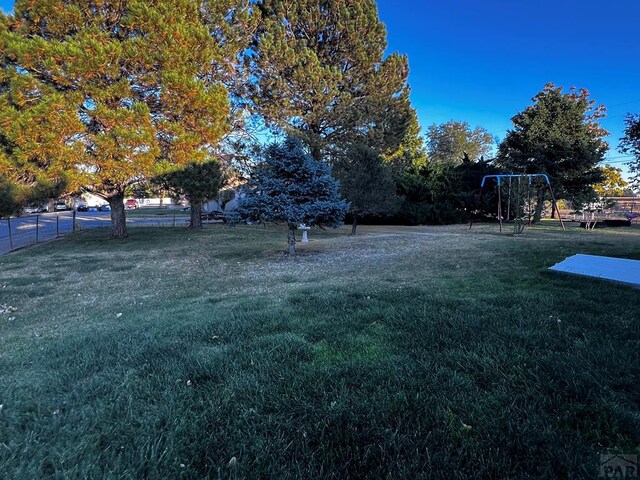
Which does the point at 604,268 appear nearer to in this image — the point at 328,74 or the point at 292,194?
the point at 292,194

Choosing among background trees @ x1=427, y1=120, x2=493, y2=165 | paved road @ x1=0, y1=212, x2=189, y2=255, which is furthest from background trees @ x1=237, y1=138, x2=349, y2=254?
background trees @ x1=427, y1=120, x2=493, y2=165

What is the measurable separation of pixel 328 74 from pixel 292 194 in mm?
10512

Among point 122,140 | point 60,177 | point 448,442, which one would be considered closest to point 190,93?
point 122,140

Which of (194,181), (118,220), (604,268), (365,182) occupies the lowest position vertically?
(604,268)

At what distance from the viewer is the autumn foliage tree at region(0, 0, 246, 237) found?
9.66 meters

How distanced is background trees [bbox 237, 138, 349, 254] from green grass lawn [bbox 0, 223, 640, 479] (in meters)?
4.03

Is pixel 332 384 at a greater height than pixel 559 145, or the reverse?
pixel 559 145

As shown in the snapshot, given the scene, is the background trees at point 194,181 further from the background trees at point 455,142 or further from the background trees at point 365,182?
the background trees at point 455,142

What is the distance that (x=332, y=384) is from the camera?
2277 mm

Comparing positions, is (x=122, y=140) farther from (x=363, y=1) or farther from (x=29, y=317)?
(x=363, y=1)

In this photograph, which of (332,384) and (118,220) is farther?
(118,220)

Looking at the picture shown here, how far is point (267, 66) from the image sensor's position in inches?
652

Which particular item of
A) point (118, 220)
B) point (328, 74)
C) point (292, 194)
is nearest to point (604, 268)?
A: point (292, 194)

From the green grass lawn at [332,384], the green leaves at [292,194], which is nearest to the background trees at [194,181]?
the green leaves at [292,194]
